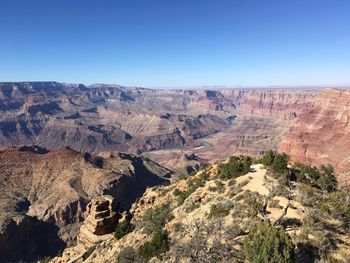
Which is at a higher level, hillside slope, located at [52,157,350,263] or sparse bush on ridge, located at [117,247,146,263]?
hillside slope, located at [52,157,350,263]

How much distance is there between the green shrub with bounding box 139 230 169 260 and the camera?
3064 cm

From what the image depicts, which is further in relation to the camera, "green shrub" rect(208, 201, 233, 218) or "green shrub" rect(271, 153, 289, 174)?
"green shrub" rect(271, 153, 289, 174)

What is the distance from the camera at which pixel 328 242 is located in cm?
2506

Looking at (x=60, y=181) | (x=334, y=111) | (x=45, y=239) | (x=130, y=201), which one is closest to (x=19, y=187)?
(x=60, y=181)

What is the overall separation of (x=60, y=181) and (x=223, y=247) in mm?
114438

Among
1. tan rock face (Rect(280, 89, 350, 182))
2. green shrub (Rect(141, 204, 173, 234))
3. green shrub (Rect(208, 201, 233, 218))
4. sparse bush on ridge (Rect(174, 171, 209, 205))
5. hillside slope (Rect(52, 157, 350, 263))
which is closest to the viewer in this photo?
hillside slope (Rect(52, 157, 350, 263))

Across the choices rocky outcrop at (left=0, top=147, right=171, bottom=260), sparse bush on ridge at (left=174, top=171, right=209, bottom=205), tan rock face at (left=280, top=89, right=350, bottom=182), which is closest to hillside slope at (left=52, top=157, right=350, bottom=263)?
sparse bush on ridge at (left=174, top=171, right=209, bottom=205)

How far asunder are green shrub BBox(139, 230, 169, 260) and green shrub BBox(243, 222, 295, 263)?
9.73 meters

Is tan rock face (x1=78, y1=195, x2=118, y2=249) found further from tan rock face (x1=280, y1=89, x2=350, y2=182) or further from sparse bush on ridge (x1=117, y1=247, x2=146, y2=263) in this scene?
tan rock face (x1=280, y1=89, x2=350, y2=182)

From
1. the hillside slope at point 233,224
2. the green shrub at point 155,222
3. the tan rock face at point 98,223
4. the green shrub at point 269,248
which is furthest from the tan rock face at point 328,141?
the green shrub at point 269,248

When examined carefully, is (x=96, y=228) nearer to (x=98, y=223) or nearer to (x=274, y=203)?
(x=98, y=223)

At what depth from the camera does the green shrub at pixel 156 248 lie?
30.6 meters

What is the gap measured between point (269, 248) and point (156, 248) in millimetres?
12538

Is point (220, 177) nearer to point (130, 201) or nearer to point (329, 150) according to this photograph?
point (130, 201)
